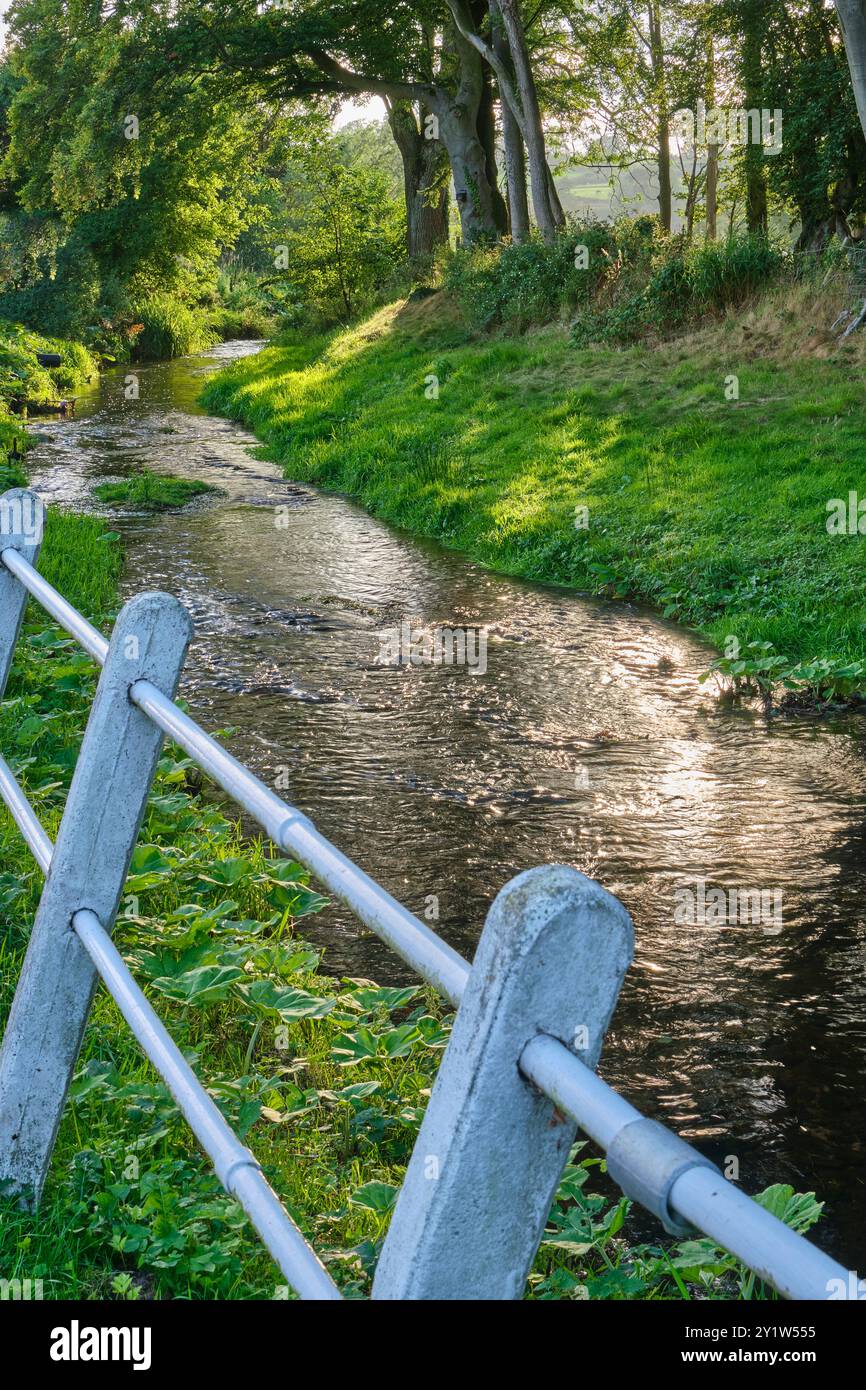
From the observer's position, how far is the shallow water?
166 inches

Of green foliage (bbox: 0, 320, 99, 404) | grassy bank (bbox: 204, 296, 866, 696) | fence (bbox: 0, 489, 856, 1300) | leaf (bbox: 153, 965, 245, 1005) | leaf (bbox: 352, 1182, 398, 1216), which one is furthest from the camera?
green foliage (bbox: 0, 320, 99, 404)

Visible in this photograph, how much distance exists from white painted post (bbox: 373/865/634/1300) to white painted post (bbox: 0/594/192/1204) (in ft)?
4.30

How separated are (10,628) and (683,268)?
14.5m

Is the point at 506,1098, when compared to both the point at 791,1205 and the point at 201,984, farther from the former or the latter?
the point at 201,984

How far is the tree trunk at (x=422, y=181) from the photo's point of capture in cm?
2861

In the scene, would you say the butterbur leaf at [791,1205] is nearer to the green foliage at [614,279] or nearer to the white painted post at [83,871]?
the white painted post at [83,871]

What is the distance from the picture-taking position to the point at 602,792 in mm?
6688

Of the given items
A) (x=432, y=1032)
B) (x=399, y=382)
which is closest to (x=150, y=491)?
(x=399, y=382)

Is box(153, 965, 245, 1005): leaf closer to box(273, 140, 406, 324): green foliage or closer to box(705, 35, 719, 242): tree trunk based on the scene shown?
box(705, 35, 719, 242): tree trunk

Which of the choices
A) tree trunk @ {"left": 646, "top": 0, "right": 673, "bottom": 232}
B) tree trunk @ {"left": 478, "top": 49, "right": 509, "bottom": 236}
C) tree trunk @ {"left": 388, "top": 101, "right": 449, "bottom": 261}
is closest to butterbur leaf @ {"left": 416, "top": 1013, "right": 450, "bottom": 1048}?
tree trunk @ {"left": 478, "top": 49, "right": 509, "bottom": 236}

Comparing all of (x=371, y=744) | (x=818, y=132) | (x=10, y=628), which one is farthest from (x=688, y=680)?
(x=818, y=132)

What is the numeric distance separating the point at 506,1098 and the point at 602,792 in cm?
553

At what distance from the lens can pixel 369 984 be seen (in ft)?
14.5

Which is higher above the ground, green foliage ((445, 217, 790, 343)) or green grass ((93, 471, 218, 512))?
green foliage ((445, 217, 790, 343))
